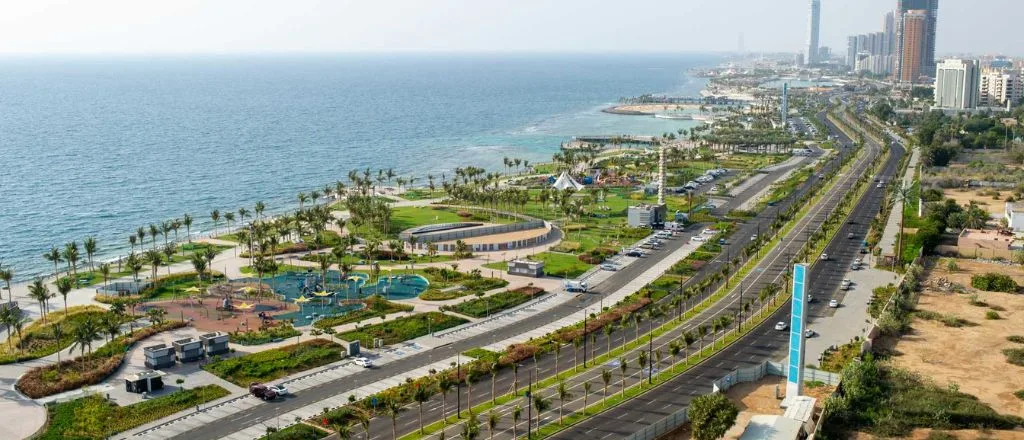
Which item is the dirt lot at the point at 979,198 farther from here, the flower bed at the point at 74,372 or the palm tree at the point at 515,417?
the flower bed at the point at 74,372

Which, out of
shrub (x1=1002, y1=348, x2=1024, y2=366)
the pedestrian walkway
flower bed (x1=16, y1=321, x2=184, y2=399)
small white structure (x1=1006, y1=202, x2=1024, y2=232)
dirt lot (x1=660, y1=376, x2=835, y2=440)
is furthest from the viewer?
small white structure (x1=1006, y1=202, x2=1024, y2=232)

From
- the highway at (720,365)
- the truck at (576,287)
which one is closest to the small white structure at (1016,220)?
the highway at (720,365)

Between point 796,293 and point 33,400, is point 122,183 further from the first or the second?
point 796,293

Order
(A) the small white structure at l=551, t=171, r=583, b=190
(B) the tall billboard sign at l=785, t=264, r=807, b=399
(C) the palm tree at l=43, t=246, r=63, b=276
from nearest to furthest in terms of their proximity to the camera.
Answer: (B) the tall billboard sign at l=785, t=264, r=807, b=399 < (C) the palm tree at l=43, t=246, r=63, b=276 < (A) the small white structure at l=551, t=171, r=583, b=190

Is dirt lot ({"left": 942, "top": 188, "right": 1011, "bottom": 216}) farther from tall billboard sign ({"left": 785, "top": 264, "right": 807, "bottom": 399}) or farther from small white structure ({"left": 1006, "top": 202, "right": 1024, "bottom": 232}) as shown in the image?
tall billboard sign ({"left": 785, "top": 264, "right": 807, "bottom": 399})

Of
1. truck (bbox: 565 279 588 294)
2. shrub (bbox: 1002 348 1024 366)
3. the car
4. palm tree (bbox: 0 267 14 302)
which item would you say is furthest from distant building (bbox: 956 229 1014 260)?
palm tree (bbox: 0 267 14 302)

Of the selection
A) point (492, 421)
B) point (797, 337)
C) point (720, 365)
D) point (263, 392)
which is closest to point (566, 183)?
point (720, 365)

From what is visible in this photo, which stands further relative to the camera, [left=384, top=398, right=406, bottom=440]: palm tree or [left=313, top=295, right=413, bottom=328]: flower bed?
[left=313, top=295, right=413, bottom=328]: flower bed
